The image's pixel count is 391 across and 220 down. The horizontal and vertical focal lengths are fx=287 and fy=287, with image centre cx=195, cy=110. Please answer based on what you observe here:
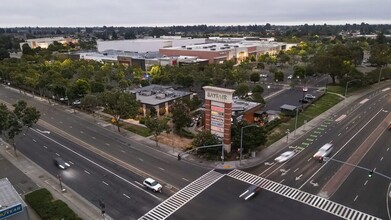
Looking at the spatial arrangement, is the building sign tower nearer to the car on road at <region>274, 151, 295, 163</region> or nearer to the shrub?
the car on road at <region>274, 151, 295, 163</region>

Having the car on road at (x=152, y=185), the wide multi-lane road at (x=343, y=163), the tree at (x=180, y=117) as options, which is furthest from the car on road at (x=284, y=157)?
the car on road at (x=152, y=185)

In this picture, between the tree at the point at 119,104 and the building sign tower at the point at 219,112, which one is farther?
the tree at the point at 119,104

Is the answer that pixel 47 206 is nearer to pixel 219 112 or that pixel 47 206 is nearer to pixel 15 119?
pixel 15 119

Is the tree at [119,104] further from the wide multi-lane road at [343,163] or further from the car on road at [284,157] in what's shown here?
the car on road at [284,157]

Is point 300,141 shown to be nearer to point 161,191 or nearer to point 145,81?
point 161,191

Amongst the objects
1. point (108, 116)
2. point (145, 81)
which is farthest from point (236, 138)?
point (145, 81)
